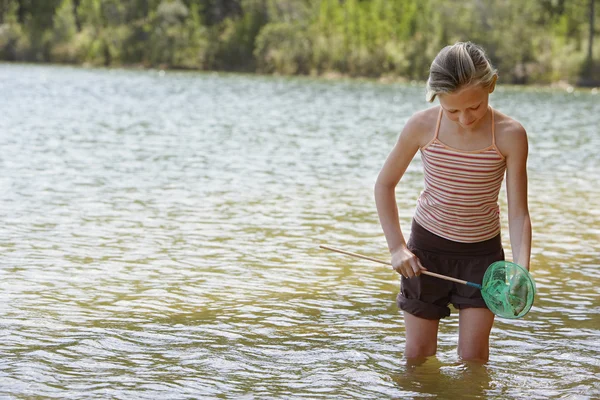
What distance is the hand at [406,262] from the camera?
221 inches

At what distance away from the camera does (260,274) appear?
999cm

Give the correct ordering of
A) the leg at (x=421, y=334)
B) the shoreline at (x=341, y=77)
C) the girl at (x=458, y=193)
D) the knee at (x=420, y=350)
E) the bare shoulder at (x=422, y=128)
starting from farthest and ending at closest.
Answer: the shoreline at (x=341, y=77), the knee at (x=420, y=350), the leg at (x=421, y=334), the bare shoulder at (x=422, y=128), the girl at (x=458, y=193)

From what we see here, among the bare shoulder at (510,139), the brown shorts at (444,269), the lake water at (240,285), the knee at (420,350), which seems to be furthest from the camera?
the lake water at (240,285)

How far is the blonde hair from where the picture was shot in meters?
5.09

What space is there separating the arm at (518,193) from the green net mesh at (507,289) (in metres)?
0.08

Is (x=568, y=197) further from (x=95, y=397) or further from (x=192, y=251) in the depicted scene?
(x=95, y=397)

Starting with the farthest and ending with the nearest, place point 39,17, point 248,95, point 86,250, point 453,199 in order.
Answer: point 39,17
point 248,95
point 86,250
point 453,199

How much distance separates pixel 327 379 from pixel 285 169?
1369cm

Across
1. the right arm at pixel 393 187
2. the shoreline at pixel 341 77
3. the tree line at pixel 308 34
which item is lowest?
the shoreline at pixel 341 77

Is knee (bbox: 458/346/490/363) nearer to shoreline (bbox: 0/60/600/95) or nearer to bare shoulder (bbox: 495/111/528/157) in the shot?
bare shoulder (bbox: 495/111/528/157)

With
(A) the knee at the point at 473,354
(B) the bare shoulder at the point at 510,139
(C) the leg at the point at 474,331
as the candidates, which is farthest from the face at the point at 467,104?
(A) the knee at the point at 473,354

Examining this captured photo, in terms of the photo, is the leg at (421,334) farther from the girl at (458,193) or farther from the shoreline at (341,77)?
the shoreline at (341,77)

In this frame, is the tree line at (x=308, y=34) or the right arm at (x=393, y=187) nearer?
the right arm at (x=393, y=187)

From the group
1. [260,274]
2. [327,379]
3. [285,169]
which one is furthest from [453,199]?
[285,169]
